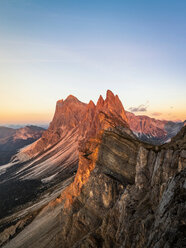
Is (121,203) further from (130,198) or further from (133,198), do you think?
(133,198)

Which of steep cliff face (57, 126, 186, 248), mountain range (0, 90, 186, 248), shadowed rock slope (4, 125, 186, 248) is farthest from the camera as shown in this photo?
mountain range (0, 90, 186, 248)

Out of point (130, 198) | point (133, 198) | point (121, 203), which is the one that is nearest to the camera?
point (133, 198)

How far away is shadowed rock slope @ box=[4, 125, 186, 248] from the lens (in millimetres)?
9359

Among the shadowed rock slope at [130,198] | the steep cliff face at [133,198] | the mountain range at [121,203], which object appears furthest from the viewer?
the mountain range at [121,203]

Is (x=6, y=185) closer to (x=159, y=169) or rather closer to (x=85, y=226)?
(x=85, y=226)

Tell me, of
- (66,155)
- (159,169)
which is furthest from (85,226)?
(66,155)

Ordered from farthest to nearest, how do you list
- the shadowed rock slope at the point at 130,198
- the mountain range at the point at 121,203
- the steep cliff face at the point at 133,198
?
the mountain range at the point at 121,203, the shadowed rock slope at the point at 130,198, the steep cliff face at the point at 133,198

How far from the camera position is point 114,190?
29141 mm

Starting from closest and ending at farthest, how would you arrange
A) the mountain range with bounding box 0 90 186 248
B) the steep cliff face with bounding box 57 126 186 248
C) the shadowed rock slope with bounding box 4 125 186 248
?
the steep cliff face with bounding box 57 126 186 248
the shadowed rock slope with bounding box 4 125 186 248
the mountain range with bounding box 0 90 186 248

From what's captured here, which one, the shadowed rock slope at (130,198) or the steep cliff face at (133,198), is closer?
the steep cliff face at (133,198)

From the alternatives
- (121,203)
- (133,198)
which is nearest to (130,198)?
(133,198)

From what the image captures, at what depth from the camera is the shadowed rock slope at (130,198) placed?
9.36 metres

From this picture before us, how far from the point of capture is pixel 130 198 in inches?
803

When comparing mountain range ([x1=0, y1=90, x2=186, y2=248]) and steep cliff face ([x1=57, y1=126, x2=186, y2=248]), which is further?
mountain range ([x1=0, y1=90, x2=186, y2=248])
